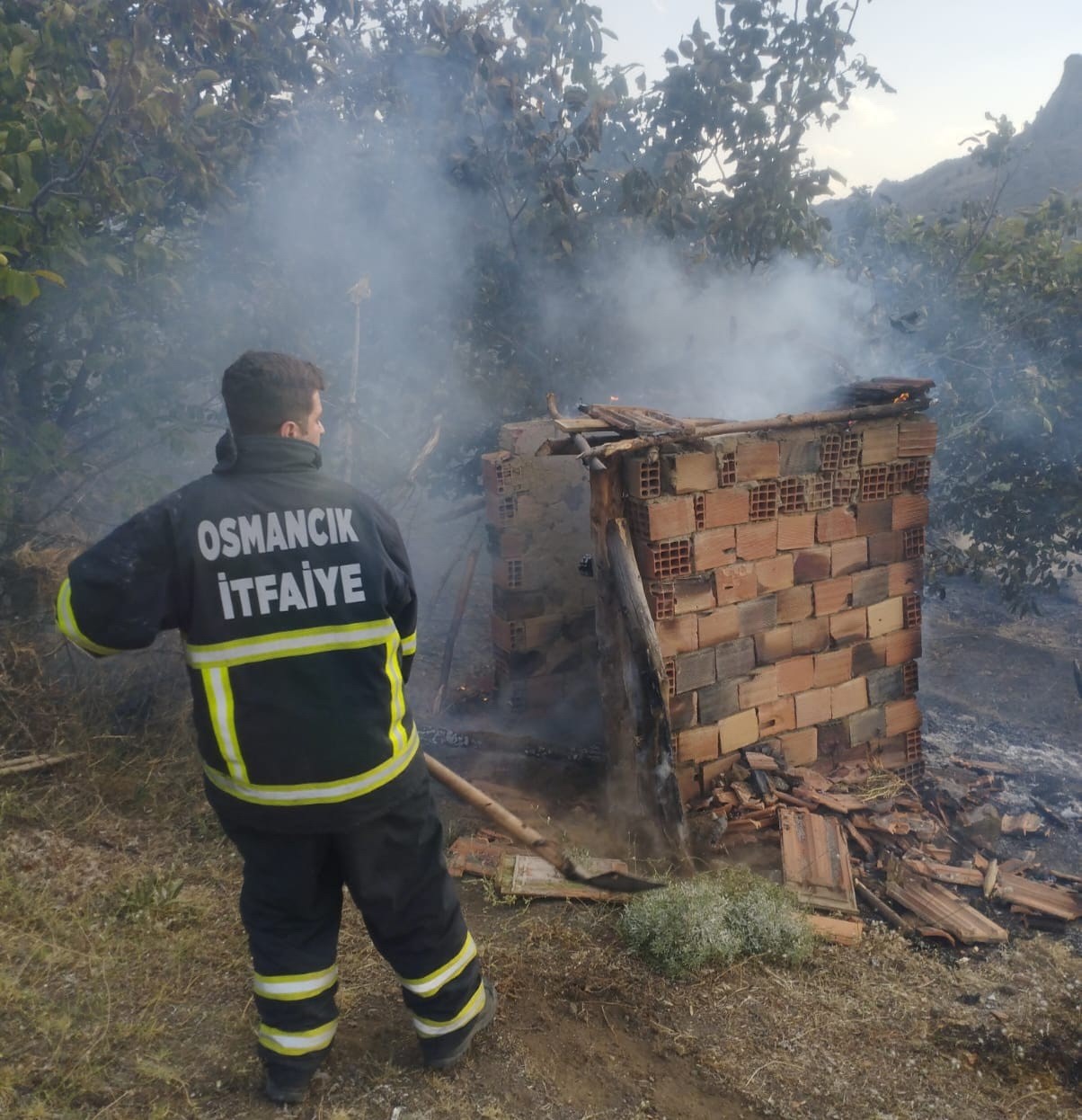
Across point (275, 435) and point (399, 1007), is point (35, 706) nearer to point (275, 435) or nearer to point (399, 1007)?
point (399, 1007)

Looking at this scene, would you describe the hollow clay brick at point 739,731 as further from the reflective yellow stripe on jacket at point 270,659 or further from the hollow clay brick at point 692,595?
the reflective yellow stripe on jacket at point 270,659

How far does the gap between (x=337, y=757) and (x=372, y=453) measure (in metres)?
5.97

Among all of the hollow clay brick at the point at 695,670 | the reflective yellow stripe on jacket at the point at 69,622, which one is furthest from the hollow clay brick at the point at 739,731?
the reflective yellow stripe on jacket at the point at 69,622

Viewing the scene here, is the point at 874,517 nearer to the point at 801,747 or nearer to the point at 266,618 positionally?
the point at 801,747

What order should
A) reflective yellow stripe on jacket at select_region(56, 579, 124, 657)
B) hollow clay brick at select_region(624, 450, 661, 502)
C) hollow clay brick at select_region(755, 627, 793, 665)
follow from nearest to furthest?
reflective yellow stripe on jacket at select_region(56, 579, 124, 657), hollow clay brick at select_region(624, 450, 661, 502), hollow clay brick at select_region(755, 627, 793, 665)

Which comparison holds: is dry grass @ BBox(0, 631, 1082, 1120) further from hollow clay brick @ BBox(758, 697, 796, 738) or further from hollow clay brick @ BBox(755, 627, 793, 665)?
hollow clay brick @ BBox(755, 627, 793, 665)

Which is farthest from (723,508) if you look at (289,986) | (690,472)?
(289,986)

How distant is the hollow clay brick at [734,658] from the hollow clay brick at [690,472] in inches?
40.7

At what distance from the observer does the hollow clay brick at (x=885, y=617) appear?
5.86 metres

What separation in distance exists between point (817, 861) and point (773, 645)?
1406 mm

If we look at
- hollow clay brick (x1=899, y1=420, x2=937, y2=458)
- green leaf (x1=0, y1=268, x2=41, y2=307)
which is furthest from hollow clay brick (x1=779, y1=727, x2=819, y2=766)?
green leaf (x1=0, y1=268, x2=41, y2=307)

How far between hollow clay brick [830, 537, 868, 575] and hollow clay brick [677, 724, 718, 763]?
1414 millimetres

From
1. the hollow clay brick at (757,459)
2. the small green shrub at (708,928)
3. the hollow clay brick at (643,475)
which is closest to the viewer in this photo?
the small green shrub at (708,928)

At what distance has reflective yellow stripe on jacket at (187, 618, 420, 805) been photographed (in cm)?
242
